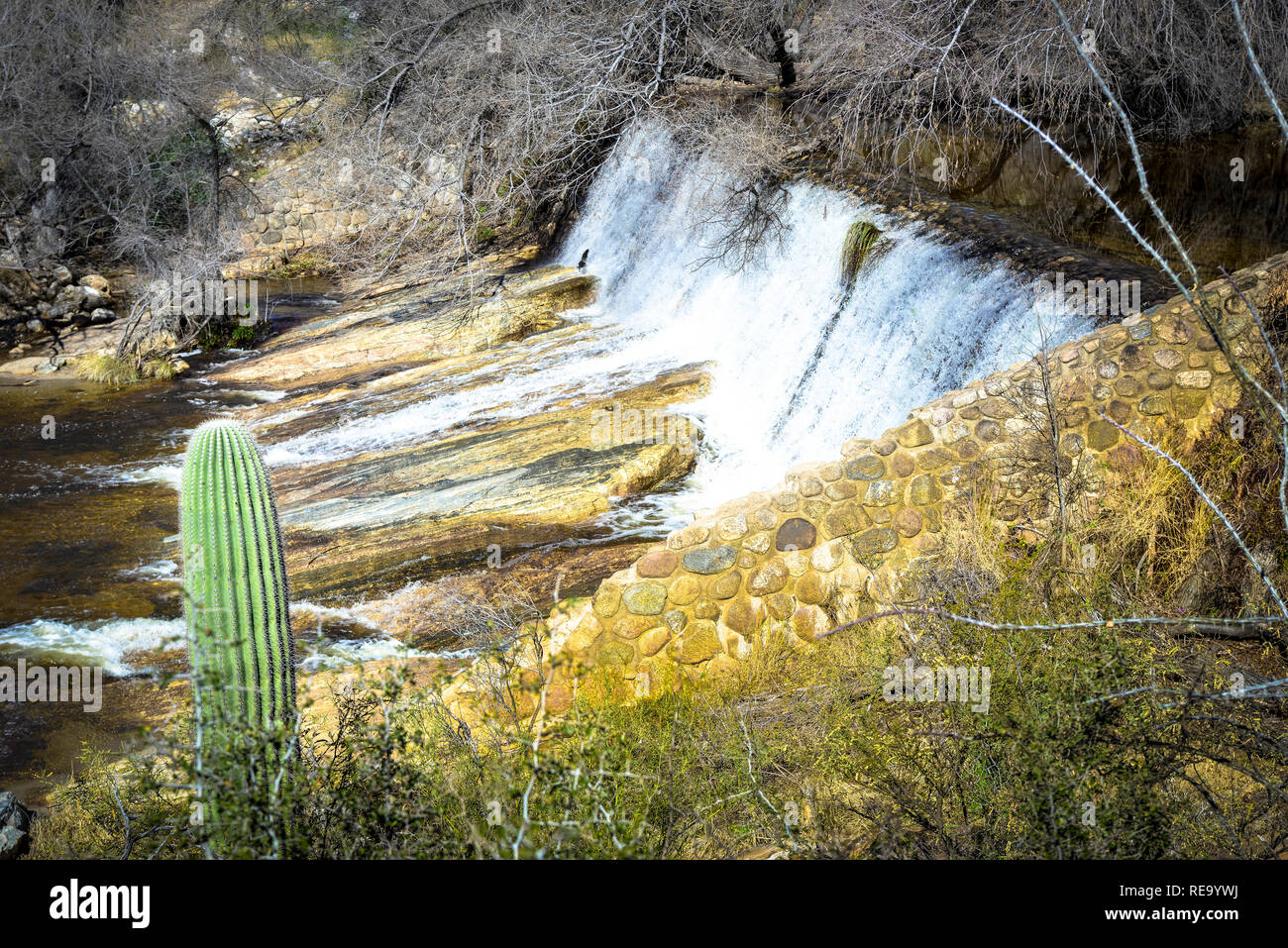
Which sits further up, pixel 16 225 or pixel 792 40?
pixel 792 40

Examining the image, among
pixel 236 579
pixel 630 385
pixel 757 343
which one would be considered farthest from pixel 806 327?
pixel 236 579

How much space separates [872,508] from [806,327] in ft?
15.3

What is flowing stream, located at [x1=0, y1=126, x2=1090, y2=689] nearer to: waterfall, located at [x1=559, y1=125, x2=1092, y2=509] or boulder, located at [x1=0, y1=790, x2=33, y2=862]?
waterfall, located at [x1=559, y1=125, x2=1092, y2=509]

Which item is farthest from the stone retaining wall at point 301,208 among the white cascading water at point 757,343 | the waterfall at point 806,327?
the waterfall at point 806,327

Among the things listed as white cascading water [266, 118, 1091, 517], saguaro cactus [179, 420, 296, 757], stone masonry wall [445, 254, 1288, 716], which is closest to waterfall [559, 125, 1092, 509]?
white cascading water [266, 118, 1091, 517]

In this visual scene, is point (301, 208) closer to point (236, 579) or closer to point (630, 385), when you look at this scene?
point (630, 385)

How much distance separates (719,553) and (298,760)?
2424 mm

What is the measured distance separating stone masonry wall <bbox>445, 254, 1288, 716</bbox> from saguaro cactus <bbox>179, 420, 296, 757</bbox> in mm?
1152

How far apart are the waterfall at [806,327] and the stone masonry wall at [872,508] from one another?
874 mm

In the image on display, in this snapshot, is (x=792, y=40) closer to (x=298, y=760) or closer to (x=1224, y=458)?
(x=1224, y=458)

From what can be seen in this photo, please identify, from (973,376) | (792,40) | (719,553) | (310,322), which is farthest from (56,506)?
(792,40)

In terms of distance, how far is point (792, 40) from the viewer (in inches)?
469

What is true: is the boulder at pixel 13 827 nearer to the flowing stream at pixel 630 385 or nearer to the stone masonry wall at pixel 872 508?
the flowing stream at pixel 630 385

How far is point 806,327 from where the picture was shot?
9578 mm
